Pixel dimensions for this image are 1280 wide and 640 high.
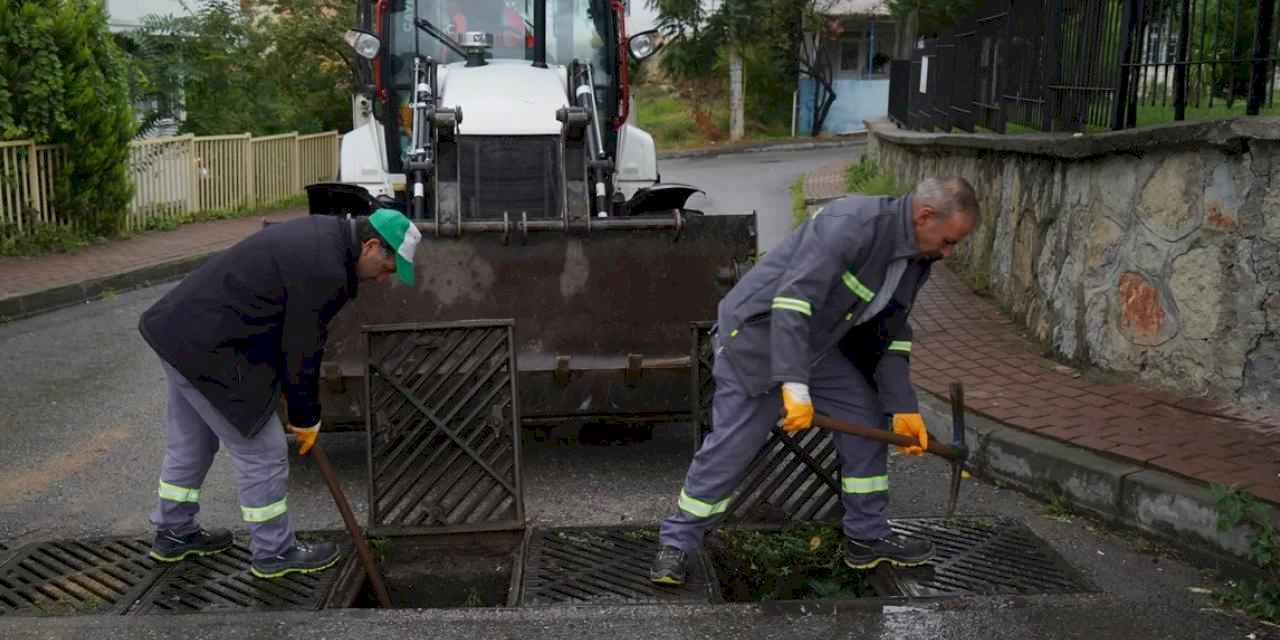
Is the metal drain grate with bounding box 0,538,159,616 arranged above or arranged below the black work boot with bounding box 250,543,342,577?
below

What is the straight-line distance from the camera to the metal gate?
506 centimetres

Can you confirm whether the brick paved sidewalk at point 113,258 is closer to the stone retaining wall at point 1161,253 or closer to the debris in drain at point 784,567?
the stone retaining wall at point 1161,253

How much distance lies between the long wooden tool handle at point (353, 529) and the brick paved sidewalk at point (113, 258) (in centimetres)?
648

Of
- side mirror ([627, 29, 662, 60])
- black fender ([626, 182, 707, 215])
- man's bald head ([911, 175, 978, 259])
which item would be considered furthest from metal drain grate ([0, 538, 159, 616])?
side mirror ([627, 29, 662, 60])

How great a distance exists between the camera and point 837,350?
180 inches

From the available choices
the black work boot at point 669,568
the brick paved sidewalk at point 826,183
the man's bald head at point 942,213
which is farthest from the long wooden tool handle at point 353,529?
the brick paved sidewalk at point 826,183

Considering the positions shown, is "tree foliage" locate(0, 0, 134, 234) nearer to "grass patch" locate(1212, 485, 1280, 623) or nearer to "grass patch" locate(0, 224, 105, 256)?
"grass patch" locate(0, 224, 105, 256)

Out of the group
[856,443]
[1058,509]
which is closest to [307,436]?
[856,443]

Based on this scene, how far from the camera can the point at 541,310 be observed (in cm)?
572

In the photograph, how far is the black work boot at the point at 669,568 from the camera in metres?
4.40

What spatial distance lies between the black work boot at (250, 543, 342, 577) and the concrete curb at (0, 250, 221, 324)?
5.45 metres

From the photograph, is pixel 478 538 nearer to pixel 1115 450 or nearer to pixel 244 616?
pixel 244 616

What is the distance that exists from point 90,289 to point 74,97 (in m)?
2.53

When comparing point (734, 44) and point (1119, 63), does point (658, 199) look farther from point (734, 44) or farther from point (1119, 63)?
point (734, 44)
